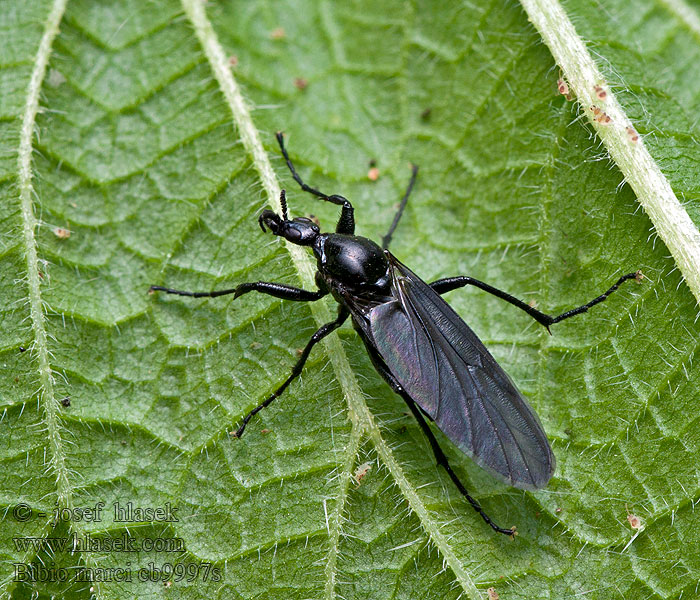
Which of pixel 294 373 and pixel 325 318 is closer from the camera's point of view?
pixel 294 373

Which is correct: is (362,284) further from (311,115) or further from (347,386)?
(311,115)

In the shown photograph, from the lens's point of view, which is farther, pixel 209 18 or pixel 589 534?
pixel 209 18

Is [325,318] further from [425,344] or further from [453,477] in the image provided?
[453,477]

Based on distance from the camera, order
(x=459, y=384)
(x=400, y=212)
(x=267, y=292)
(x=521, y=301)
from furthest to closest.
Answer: (x=400, y=212), (x=521, y=301), (x=267, y=292), (x=459, y=384)

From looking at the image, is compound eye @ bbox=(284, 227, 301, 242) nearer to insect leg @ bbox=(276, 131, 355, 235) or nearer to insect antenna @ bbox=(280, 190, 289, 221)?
insect antenna @ bbox=(280, 190, 289, 221)

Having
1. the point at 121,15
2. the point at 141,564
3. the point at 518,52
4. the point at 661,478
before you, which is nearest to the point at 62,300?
the point at 141,564

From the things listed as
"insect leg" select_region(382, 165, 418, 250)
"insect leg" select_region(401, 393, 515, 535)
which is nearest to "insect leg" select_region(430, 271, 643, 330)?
"insect leg" select_region(382, 165, 418, 250)

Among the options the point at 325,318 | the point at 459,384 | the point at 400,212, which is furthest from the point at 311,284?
the point at 459,384
